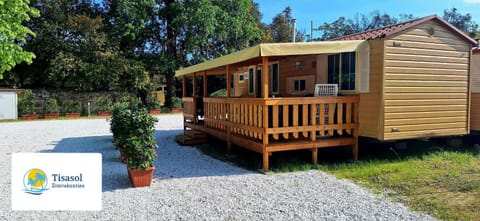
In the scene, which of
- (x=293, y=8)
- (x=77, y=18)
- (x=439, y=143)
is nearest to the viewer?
(x=439, y=143)

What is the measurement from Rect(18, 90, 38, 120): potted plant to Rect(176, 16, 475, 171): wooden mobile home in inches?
611

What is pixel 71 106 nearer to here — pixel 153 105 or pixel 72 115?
pixel 72 115

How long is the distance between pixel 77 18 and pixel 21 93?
211 inches

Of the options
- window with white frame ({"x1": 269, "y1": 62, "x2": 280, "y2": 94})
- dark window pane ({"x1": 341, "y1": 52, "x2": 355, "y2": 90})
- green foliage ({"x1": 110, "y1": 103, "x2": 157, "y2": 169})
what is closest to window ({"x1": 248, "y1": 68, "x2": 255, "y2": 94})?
window with white frame ({"x1": 269, "y1": 62, "x2": 280, "y2": 94})

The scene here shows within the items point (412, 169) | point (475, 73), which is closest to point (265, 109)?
point (412, 169)

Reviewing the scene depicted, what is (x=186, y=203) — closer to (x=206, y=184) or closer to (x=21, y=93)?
(x=206, y=184)

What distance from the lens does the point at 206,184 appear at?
4863 millimetres

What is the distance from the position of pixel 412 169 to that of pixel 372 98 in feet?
4.59

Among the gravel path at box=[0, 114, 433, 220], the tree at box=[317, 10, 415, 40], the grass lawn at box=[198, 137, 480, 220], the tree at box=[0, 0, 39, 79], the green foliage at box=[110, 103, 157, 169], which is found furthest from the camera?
the tree at box=[317, 10, 415, 40]

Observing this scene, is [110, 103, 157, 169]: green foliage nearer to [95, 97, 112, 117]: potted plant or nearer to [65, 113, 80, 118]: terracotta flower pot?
[65, 113, 80, 118]: terracotta flower pot

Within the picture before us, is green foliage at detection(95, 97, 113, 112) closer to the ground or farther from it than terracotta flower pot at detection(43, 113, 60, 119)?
farther from it

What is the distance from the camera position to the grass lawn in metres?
3.97

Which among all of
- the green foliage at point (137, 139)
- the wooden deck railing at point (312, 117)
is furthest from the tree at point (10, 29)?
the wooden deck railing at point (312, 117)

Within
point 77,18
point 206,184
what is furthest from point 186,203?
point 77,18
